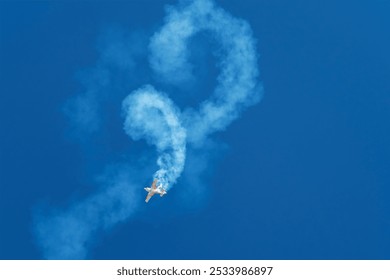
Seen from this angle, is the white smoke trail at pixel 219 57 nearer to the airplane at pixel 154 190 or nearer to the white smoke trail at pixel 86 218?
the airplane at pixel 154 190

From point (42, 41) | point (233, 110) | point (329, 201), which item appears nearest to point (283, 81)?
point (233, 110)

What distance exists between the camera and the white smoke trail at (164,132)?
36.8m

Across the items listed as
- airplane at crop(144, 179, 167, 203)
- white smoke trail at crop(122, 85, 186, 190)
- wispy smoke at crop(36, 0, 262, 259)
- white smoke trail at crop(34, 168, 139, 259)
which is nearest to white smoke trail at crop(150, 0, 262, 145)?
wispy smoke at crop(36, 0, 262, 259)

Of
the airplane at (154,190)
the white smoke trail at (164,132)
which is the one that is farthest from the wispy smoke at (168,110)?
the airplane at (154,190)

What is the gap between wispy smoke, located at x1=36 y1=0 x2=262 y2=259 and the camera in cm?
3688

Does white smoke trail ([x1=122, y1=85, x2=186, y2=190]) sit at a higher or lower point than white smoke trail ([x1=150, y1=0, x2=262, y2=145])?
lower

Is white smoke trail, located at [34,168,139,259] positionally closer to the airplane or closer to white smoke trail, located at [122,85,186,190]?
the airplane

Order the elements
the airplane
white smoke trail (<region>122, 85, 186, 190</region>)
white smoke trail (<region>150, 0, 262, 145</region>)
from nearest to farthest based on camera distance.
Result: the airplane → white smoke trail (<region>122, 85, 186, 190</region>) → white smoke trail (<region>150, 0, 262, 145</region>)

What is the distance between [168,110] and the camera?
36969 mm

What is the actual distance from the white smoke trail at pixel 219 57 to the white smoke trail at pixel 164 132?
3.45 feet

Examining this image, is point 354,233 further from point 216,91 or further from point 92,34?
point 92,34

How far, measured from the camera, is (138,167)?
122 feet

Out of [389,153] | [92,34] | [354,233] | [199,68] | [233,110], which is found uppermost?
[92,34]

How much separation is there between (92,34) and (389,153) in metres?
21.2
